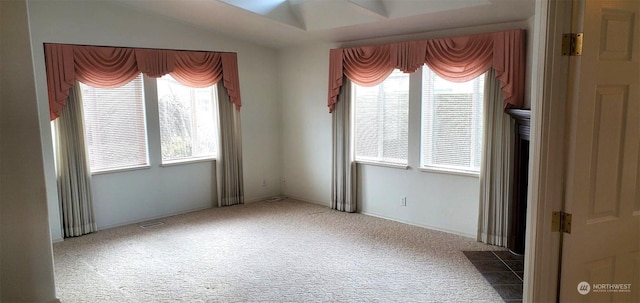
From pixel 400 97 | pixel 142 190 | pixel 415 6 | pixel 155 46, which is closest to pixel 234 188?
pixel 142 190

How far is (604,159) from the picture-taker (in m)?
1.79

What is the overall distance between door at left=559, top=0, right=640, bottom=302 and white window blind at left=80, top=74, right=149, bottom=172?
15.9ft

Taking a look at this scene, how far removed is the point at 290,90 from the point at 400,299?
3930 millimetres

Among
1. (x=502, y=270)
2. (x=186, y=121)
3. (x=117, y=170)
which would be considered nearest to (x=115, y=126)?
(x=117, y=170)

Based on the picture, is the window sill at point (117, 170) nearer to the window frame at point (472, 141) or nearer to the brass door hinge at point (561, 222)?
the window frame at point (472, 141)

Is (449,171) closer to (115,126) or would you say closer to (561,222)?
(561,222)

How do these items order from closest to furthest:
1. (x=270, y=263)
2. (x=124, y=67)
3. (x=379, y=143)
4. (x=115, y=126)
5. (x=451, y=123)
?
(x=270, y=263) < (x=451, y=123) < (x=124, y=67) < (x=115, y=126) < (x=379, y=143)

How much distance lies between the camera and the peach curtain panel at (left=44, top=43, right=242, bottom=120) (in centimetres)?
446

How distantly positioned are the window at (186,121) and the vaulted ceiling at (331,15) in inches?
35.7

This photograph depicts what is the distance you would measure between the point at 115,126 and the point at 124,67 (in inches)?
29.2

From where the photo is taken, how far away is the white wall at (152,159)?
445cm

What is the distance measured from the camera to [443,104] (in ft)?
15.5

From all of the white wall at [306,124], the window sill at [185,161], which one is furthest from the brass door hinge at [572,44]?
the window sill at [185,161]

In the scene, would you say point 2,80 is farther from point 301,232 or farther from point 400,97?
point 400,97
